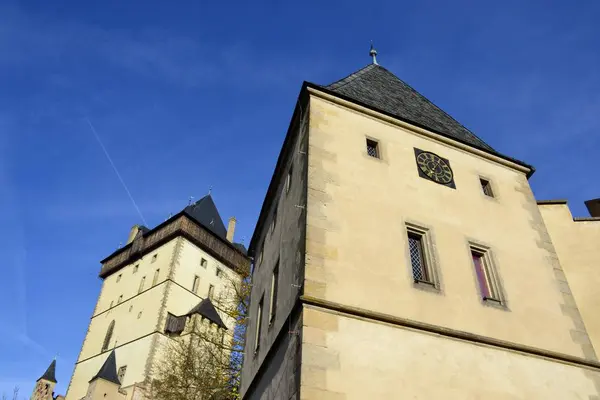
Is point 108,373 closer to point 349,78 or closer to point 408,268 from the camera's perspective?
point 349,78

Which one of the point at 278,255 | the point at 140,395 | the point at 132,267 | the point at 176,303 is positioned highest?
the point at 132,267

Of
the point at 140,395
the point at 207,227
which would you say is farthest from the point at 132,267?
the point at 140,395

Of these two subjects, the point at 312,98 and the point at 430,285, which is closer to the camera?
the point at 430,285

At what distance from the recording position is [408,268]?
9062 mm

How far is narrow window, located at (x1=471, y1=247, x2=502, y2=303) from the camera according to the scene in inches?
378

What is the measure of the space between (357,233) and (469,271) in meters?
2.49

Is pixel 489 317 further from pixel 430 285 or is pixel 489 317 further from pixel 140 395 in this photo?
pixel 140 395

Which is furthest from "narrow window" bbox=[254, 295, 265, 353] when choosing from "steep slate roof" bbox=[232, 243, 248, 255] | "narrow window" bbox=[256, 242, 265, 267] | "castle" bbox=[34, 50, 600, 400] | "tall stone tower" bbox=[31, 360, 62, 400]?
"tall stone tower" bbox=[31, 360, 62, 400]

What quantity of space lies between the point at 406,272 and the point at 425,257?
748mm

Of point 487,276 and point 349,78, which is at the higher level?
point 349,78

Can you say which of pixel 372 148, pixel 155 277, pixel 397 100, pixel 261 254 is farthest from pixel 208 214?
pixel 372 148

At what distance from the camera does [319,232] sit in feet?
28.6

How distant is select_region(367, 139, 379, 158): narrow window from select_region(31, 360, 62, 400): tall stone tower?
172 feet

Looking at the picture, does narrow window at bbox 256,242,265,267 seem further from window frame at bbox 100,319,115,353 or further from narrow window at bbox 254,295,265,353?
window frame at bbox 100,319,115,353
